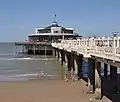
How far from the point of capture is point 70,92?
22359mm

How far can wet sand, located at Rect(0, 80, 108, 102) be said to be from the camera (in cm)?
2042

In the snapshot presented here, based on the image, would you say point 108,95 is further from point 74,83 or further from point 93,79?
point 74,83

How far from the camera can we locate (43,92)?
22.9 m

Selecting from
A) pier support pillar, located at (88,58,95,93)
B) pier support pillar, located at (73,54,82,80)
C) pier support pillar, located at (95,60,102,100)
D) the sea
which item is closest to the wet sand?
pier support pillar, located at (88,58,95,93)

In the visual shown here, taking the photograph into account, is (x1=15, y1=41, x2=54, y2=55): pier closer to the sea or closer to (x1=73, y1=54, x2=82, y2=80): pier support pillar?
the sea

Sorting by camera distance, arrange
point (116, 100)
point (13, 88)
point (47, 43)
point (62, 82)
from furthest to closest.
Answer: point (47, 43) → point (62, 82) → point (13, 88) → point (116, 100)

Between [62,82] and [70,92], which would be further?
[62,82]

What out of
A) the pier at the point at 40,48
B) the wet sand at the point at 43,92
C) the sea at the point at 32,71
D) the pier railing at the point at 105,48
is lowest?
the sea at the point at 32,71

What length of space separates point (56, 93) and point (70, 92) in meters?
0.93

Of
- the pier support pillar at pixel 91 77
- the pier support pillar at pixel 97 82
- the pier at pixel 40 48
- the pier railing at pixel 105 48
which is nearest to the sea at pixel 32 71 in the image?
the pier support pillar at pixel 91 77

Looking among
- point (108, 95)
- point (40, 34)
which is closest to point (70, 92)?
point (108, 95)

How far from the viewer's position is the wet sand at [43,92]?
67.0 feet

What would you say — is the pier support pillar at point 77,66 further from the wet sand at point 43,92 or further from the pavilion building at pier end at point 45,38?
the pavilion building at pier end at point 45,38

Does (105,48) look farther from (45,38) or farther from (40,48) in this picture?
(45,38)
